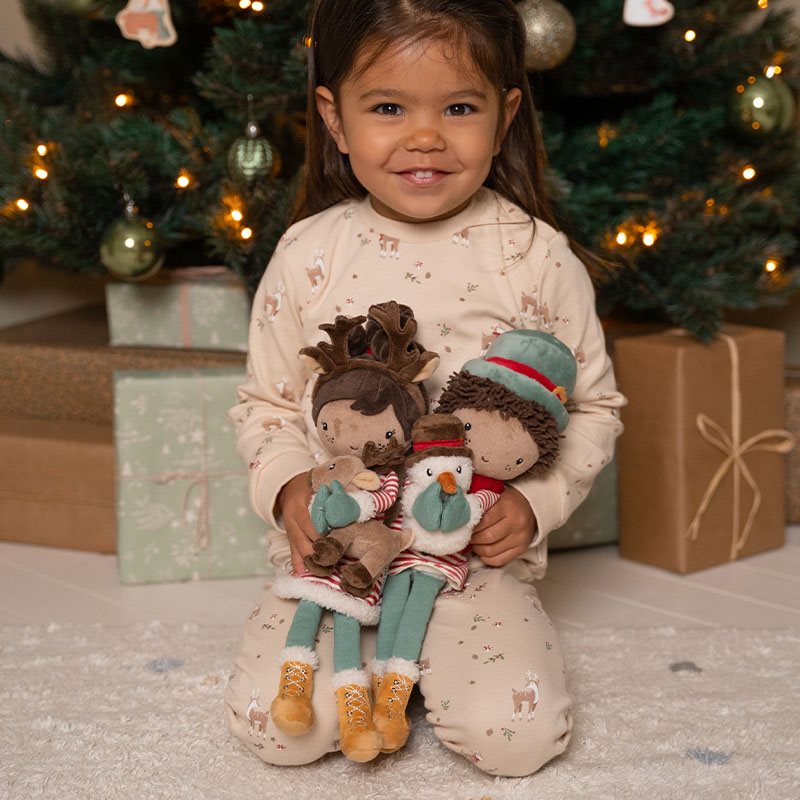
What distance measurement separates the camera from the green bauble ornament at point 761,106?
5.45 feet

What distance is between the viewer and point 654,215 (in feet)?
5.37

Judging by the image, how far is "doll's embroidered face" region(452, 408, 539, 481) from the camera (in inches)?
45.1

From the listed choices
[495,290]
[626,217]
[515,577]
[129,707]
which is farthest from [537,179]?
[129,707]

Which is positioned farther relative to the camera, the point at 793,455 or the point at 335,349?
the point at 793,455

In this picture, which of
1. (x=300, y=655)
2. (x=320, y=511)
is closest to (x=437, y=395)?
(x=320, y=511)

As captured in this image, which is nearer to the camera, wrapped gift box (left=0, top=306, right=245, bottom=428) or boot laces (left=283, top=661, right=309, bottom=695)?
boot laces (left=283, top=661, right=309, bottom=695)

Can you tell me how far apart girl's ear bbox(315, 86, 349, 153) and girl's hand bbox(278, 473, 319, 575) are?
0.36m

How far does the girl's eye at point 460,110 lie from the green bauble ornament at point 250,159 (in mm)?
449

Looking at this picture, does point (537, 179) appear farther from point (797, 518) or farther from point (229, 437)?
point (797, 518)

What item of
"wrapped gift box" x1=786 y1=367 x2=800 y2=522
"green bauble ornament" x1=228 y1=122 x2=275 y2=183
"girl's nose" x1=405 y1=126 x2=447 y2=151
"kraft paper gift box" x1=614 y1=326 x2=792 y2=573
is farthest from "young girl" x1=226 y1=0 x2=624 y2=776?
"wrapped gift box" x1=786 y1=367 x2=800 y2=522

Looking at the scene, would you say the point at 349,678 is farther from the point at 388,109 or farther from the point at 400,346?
the point at 388,109

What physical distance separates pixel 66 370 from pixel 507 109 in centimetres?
91

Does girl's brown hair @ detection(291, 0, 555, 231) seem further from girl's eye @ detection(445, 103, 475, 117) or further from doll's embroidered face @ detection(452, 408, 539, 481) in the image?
doll's embroidered face @ detection(452, 408, 539, 481)

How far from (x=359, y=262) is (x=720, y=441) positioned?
2.11ft
